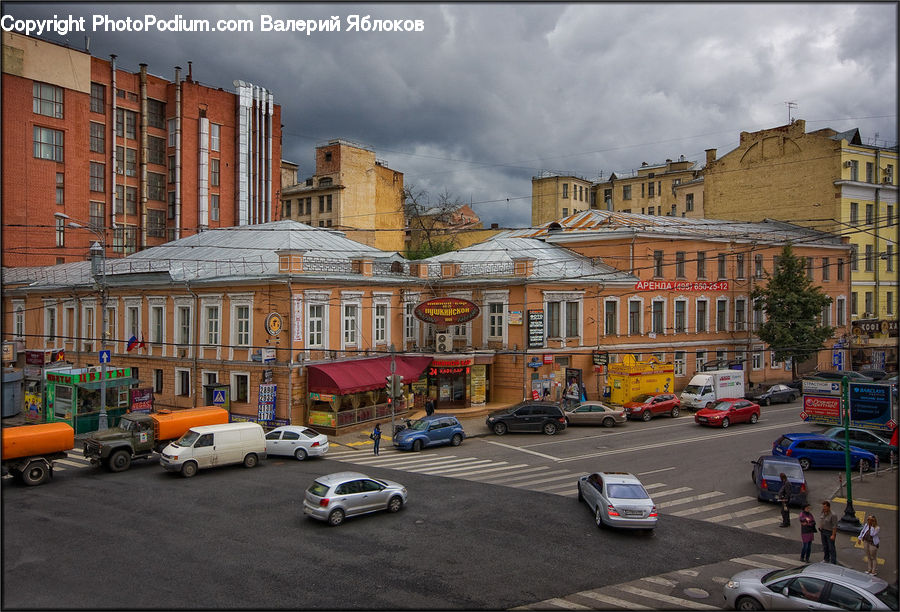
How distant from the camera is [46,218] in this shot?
5459 cm

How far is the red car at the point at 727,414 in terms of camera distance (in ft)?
112

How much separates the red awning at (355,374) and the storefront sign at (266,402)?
188cm

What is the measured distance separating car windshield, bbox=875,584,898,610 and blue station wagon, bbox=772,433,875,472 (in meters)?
14.0

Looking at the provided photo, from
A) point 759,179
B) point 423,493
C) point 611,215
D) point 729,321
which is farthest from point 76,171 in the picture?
point 759,179

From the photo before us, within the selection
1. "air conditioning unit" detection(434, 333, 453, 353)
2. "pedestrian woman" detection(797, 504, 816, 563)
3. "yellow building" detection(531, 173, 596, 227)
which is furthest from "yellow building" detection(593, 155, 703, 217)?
"pedestrian woman" detection(797, 504, 816, 563)

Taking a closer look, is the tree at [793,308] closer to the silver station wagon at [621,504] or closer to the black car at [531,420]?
the black car at [531,420]

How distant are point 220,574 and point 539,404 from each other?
2092 centimetres

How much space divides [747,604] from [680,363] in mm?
33945

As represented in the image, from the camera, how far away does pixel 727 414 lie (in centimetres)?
3416

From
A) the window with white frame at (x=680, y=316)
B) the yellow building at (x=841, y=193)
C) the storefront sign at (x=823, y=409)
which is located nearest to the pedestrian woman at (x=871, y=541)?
the storefront sign at (x=823, y=409)

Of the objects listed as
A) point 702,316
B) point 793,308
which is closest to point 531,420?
point 702,316

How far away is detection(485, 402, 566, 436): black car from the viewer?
32.8 m

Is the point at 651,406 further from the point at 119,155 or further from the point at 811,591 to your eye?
the point at 119,155

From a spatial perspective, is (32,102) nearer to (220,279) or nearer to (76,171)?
(76,171)
